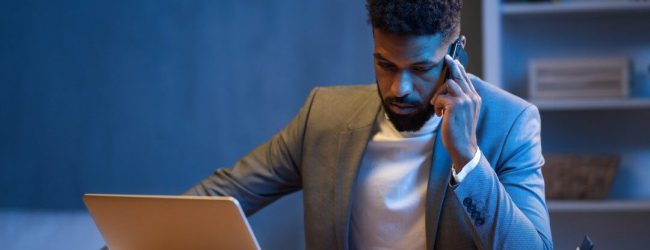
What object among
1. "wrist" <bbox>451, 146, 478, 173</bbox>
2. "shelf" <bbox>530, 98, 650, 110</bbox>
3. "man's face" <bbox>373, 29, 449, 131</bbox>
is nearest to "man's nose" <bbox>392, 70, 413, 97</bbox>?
"man's face" <bbox>373, 29, 449, 131</bbox>

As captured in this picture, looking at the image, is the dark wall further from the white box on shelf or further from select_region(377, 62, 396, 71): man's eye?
select_region(377, 62, 396, 71): man's eye

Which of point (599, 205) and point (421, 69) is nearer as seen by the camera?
point (421, 69)

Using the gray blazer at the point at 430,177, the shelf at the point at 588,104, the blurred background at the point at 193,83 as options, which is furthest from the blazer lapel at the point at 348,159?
the shelf at the point at 588,104

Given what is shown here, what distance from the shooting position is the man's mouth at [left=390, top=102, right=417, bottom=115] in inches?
61.6

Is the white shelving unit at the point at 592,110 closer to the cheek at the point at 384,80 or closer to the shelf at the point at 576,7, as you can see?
the shelf at the point at 576,7

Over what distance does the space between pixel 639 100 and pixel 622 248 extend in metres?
0.61

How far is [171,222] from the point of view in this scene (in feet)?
4.54

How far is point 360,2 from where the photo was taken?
2.82 meters

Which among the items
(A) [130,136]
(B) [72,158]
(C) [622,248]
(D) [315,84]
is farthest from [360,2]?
(C) [622,248]

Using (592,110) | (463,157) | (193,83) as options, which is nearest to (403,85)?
(463,157)

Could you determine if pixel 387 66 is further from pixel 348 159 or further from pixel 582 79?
pixel 582 79

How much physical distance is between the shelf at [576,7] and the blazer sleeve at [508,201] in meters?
1.40

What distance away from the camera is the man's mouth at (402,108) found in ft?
5.14

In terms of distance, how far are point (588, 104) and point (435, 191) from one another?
146 cm
